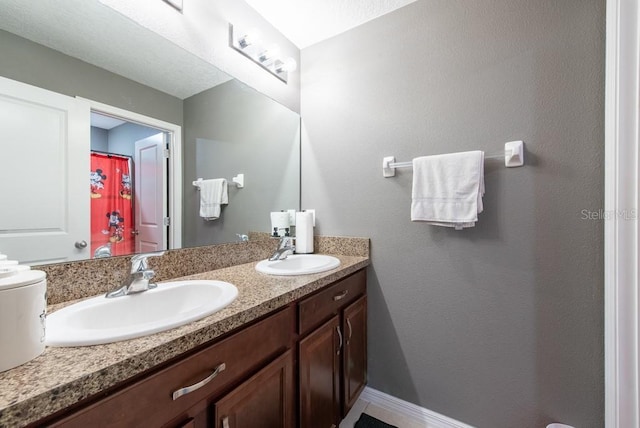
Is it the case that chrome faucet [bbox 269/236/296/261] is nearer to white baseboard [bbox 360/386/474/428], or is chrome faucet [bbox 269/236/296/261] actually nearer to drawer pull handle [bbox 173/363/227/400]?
drawer pull handle [bbox 173/363/227/400]

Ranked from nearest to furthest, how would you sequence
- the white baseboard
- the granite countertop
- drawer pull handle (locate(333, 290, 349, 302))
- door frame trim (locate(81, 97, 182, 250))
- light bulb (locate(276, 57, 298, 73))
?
the granite countertop
door frame trim (locate(81, 97, 182, 250))
drawer pull handle (locate(333, 290, 349, 302))
the white baseboard
light bulb (locate(276, 57, 298, 73))

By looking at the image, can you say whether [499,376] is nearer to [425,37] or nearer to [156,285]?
[156,285]

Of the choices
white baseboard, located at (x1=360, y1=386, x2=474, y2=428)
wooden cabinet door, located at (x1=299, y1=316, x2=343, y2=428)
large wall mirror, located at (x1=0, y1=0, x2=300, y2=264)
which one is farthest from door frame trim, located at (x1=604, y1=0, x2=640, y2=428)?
large wall mirror, located at (x1=0, y1=0, x2=300, y2=264)

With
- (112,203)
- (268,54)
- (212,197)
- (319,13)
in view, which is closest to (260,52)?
(268,54)

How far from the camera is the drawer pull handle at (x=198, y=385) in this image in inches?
22.4

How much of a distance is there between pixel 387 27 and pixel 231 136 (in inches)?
42.9

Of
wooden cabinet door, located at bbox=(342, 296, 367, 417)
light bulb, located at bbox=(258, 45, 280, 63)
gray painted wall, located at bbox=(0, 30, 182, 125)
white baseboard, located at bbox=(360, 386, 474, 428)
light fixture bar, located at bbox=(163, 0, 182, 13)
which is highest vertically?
light bulb, located at bbox=(258, 45, 280, 63)

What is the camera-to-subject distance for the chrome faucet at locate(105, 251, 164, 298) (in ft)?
2.76

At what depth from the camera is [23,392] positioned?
0.39m

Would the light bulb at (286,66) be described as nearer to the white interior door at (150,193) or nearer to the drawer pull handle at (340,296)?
the white interior door at (150,193)

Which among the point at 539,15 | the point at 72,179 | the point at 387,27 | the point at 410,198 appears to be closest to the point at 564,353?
the point at 410,198

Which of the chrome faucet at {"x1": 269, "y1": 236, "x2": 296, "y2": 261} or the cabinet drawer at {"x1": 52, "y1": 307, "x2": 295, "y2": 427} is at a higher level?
the chrome faucet at {"x1": 269, "y1": 236, "x2": 296, "y2": 261}

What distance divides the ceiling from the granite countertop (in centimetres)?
158

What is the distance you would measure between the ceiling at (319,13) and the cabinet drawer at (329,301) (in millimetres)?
1487
